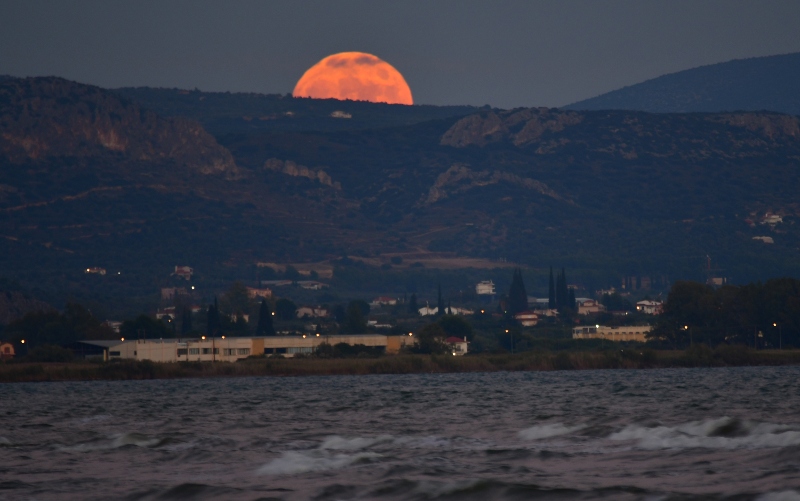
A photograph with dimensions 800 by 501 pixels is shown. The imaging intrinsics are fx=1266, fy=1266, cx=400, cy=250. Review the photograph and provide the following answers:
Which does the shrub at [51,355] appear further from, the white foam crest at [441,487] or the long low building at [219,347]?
the white foam crest at [441,487]

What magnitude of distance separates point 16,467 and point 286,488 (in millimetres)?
12389

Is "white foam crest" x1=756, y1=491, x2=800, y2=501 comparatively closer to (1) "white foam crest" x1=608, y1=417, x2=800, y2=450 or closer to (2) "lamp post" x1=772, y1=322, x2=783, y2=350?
(1) "white foam crest" x1=608, y1=417, x2=800, y2=450

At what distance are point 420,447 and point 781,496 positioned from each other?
18232mm

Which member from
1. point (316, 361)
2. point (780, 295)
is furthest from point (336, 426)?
point (780, 295)

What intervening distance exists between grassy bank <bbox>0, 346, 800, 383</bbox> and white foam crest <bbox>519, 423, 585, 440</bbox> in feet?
277

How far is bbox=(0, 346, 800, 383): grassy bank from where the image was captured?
13612 centimetres

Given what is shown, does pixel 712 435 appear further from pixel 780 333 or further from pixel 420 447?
pixel 780 333

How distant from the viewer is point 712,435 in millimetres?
46594

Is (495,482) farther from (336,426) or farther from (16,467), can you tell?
(336,426)

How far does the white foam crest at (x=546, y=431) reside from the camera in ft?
165

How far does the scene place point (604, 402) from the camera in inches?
2790

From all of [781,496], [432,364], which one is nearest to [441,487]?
[781,496]

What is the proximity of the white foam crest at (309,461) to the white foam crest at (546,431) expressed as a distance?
8.52m

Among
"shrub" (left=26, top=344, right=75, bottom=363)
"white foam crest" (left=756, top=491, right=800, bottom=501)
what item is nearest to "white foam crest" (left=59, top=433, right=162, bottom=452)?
"white foam crest" (left=756, top=491, right=800, bottom=501)
